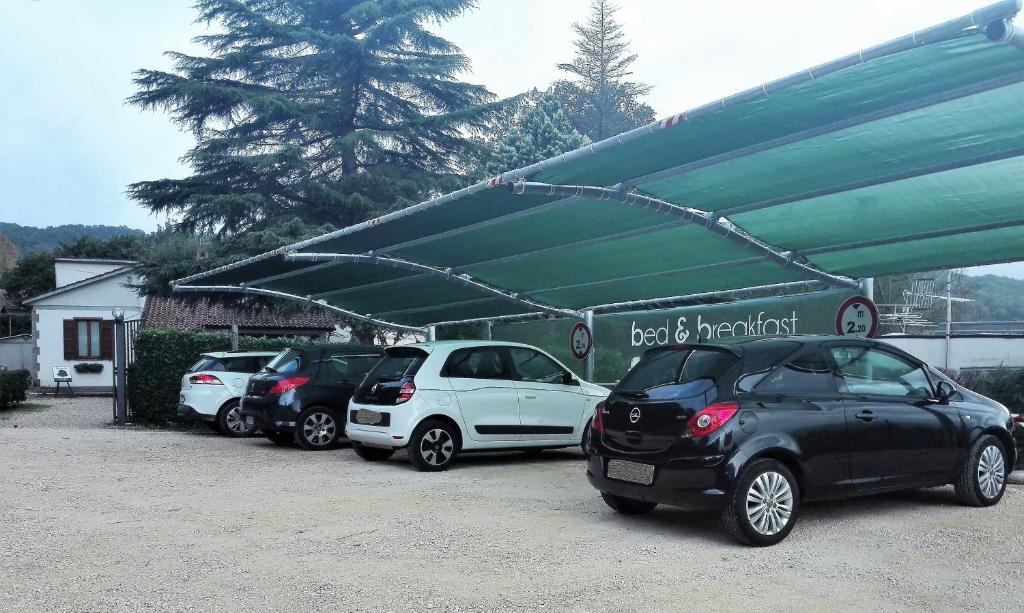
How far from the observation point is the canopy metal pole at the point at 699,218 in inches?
355

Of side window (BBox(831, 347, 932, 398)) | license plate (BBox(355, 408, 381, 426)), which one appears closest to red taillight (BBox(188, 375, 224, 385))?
license plate (BBox(355, 408, 381, 426))

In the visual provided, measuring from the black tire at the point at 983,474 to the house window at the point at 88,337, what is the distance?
3418cm

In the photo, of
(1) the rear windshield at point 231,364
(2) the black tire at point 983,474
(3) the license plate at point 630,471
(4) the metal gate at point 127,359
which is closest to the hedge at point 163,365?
(4) the metal gate at point 127,359

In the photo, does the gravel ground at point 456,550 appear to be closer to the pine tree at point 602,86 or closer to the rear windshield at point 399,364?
the rear windshield at point 399,364

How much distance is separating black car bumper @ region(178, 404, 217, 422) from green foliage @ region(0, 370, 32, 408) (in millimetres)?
10793

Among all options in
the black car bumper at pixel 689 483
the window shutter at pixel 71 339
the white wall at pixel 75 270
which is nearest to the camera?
the black car bumper at pixel 689 483

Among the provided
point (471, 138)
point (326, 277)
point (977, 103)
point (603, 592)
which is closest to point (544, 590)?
point (603, 592)

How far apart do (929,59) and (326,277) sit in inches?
474

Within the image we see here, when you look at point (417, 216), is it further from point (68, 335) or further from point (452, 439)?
point (68, 335)

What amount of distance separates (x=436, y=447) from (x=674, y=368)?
4279 millimetres

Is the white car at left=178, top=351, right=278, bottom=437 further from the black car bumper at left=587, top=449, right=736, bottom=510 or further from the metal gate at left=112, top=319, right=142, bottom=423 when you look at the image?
the black car bumper at left=587, top=449, right=736, bottom=510

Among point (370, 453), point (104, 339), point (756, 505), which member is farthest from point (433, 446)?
point (104, 339)

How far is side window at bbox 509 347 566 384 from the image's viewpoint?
36.6 ft

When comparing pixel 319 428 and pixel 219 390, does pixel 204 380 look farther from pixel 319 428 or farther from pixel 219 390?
pixel 319 428
